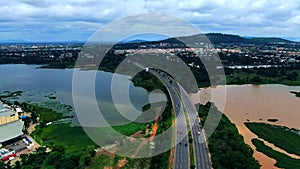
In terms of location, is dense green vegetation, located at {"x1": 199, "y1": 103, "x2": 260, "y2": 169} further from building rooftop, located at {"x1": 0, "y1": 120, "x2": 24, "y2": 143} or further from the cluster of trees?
building rooftop, located at {"x1": 0, "y1": 120, "x2": 24, "y2": 143}

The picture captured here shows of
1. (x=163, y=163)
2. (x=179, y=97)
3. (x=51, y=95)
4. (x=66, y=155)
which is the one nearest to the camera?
(x=163, y=163)

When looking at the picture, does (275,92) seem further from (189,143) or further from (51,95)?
(51,95)

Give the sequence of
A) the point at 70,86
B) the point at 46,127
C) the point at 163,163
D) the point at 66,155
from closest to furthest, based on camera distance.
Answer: the point at 163,163, the point at 66,155, the point at 46,127, the point at 70,86

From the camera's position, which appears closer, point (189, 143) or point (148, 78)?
point (189, 143)

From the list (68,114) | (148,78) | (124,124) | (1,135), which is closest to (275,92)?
(148,78)

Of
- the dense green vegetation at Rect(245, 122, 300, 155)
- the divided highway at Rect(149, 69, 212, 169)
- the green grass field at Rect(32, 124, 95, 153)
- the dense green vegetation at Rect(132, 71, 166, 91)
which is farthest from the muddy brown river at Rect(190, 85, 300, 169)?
the green grass field at Rect(32, 124, 95, 153)

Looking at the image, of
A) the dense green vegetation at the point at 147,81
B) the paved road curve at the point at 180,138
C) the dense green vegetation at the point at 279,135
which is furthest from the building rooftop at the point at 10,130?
the dense green vegetation at the point at 147,81

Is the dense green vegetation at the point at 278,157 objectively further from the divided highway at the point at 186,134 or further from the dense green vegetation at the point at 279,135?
the divided highway at the point at 186,134
